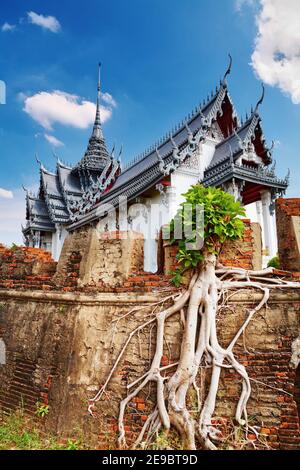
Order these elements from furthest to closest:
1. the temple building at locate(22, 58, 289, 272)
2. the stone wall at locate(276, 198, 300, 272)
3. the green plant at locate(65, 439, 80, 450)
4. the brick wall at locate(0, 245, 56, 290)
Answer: the temple building at locate(22, 58, 289, 272) < the brick wall at locate(0, 245, 56, 290) < the stone wall at locate(276, 198, 300, 272) < the green plant at locate(65, 439, 80, 450)

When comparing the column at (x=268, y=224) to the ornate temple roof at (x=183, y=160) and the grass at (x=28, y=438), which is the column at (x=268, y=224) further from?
the grass at (x=28, y=438)

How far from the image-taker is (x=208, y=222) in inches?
127

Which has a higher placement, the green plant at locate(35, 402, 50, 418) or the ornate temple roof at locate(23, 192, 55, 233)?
the ornate temple roof at locate(23, 192, 55, 233)

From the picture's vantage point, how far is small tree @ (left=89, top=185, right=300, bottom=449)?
2.96 m

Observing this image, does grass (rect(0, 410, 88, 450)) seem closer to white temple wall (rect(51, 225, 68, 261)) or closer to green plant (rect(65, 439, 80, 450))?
green plant (rect(65, 439, 80, 450))

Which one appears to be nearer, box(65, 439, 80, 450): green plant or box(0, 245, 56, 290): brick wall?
box(65, 439, 80, 450): green plant

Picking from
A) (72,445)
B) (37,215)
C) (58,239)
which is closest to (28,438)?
(72,445)

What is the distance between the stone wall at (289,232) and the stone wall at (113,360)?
45 cm

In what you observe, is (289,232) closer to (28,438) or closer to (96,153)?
(28,438)

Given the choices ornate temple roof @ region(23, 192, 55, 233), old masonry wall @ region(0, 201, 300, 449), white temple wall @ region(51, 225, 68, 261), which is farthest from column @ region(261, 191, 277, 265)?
ornate temple roof @ region(23, 192, 55, 233)

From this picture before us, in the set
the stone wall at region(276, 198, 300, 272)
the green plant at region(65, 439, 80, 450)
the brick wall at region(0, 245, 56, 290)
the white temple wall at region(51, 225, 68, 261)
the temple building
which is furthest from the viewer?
the white temple wall at region(51, 225, 68, 261)

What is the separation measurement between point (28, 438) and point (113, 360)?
111 cm

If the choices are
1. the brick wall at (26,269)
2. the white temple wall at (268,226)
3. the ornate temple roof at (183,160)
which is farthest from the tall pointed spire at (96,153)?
the brick wall at (26,269)

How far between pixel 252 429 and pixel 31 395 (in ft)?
7.70
